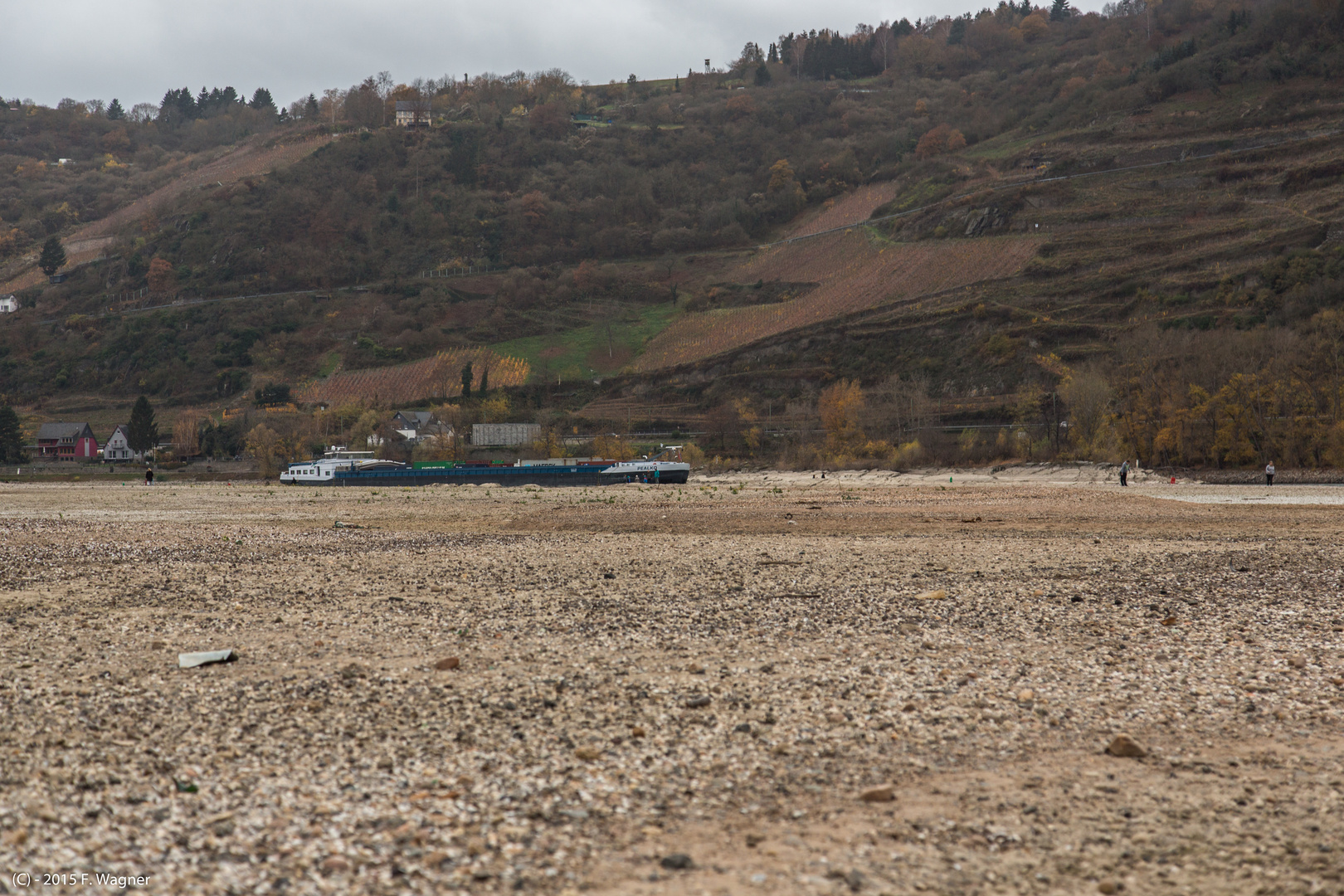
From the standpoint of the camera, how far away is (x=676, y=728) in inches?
261

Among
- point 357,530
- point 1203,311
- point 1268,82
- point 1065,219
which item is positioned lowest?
point 357,530

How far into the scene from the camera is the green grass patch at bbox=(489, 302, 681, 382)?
121562 mm

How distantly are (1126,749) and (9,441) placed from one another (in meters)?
116

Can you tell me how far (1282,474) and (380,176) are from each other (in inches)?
7705

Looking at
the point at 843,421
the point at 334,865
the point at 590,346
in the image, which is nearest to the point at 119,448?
the point at 590,346

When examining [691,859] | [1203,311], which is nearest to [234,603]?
[691,859]

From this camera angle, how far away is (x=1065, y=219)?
107688 mm

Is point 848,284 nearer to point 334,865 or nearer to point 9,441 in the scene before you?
point 9,441

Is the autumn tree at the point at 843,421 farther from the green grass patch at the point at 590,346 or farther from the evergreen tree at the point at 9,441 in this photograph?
the evergreen tree at the point at 9,441

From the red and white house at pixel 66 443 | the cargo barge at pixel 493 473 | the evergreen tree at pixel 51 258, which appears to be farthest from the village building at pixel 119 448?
the evergreen tree at pixel 51 258

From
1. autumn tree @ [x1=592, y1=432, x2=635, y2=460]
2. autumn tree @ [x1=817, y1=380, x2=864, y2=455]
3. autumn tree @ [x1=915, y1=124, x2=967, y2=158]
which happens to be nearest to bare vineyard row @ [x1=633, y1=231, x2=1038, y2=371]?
autumn tree @ [x1=592, y1=432, x2=635, y2=460]

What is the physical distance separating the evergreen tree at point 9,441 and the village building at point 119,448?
8.36 m

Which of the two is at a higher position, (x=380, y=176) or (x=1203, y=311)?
(x=380, y=176)

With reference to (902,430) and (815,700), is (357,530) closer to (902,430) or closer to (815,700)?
(815,700)
